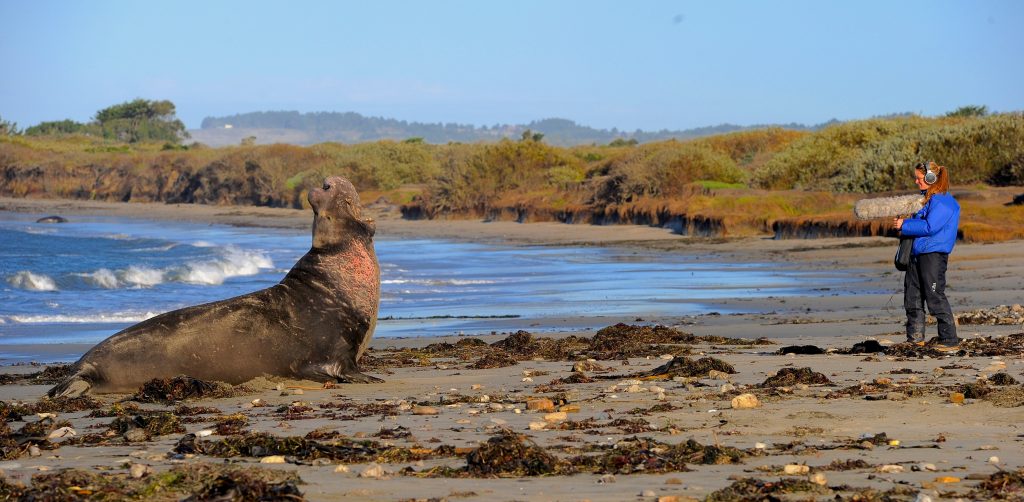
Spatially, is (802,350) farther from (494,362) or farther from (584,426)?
(584,426)

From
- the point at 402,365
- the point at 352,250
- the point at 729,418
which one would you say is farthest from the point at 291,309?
the point at 729,418

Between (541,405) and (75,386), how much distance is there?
3.30 metres

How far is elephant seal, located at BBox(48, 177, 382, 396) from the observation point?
8.87 meters

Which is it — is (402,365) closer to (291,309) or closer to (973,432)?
(291,309)

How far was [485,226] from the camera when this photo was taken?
136 ft

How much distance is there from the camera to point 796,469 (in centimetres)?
521

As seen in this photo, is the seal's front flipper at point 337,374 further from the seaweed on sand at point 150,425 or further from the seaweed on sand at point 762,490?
the seaweed on sand at point 762,490

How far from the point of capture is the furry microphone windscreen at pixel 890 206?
1055 cm

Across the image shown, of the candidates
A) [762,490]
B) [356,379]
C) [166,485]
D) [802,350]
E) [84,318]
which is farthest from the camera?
[84,318]

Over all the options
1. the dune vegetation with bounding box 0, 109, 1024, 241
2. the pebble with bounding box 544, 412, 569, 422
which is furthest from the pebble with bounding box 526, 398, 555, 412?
the dune vegetation with bounding box 0, 109, 1024, 241

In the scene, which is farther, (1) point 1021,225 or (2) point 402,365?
(1) point 1021,225

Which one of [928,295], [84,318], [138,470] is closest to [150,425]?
[138,470]

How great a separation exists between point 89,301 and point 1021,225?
17130mm

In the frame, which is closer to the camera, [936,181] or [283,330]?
[283,330]
